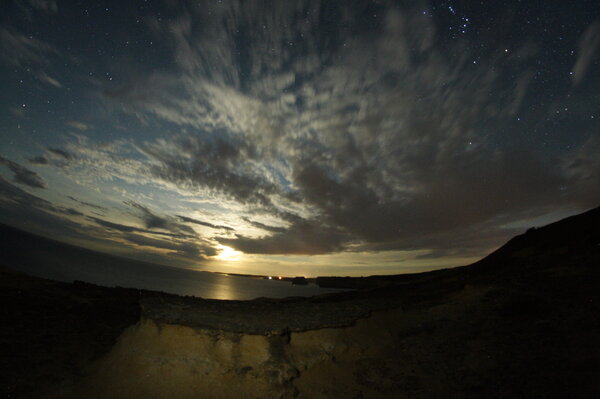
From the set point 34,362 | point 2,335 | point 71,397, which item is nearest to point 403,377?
point 71,397

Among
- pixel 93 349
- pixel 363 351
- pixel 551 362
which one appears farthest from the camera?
pixel 93 349

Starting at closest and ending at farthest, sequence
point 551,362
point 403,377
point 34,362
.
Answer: point 551,362 < point 403,377 < point 34,362

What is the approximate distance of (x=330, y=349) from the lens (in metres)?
8.56

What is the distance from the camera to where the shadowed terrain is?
6.70 metres

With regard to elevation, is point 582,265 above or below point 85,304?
above

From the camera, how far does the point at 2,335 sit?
30.3 feet

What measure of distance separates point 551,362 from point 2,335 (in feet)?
61.9

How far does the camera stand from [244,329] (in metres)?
8.34

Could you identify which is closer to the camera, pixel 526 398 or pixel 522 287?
pixel 526 398

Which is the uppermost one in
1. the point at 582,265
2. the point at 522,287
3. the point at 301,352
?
the point at 582,265

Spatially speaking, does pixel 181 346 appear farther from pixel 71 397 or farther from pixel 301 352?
pixel 301 352

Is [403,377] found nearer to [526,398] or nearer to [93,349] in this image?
[526,398]

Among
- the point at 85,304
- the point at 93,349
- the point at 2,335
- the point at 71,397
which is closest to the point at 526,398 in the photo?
the point at 71,397

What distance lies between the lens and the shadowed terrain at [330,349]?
22.0 feet
